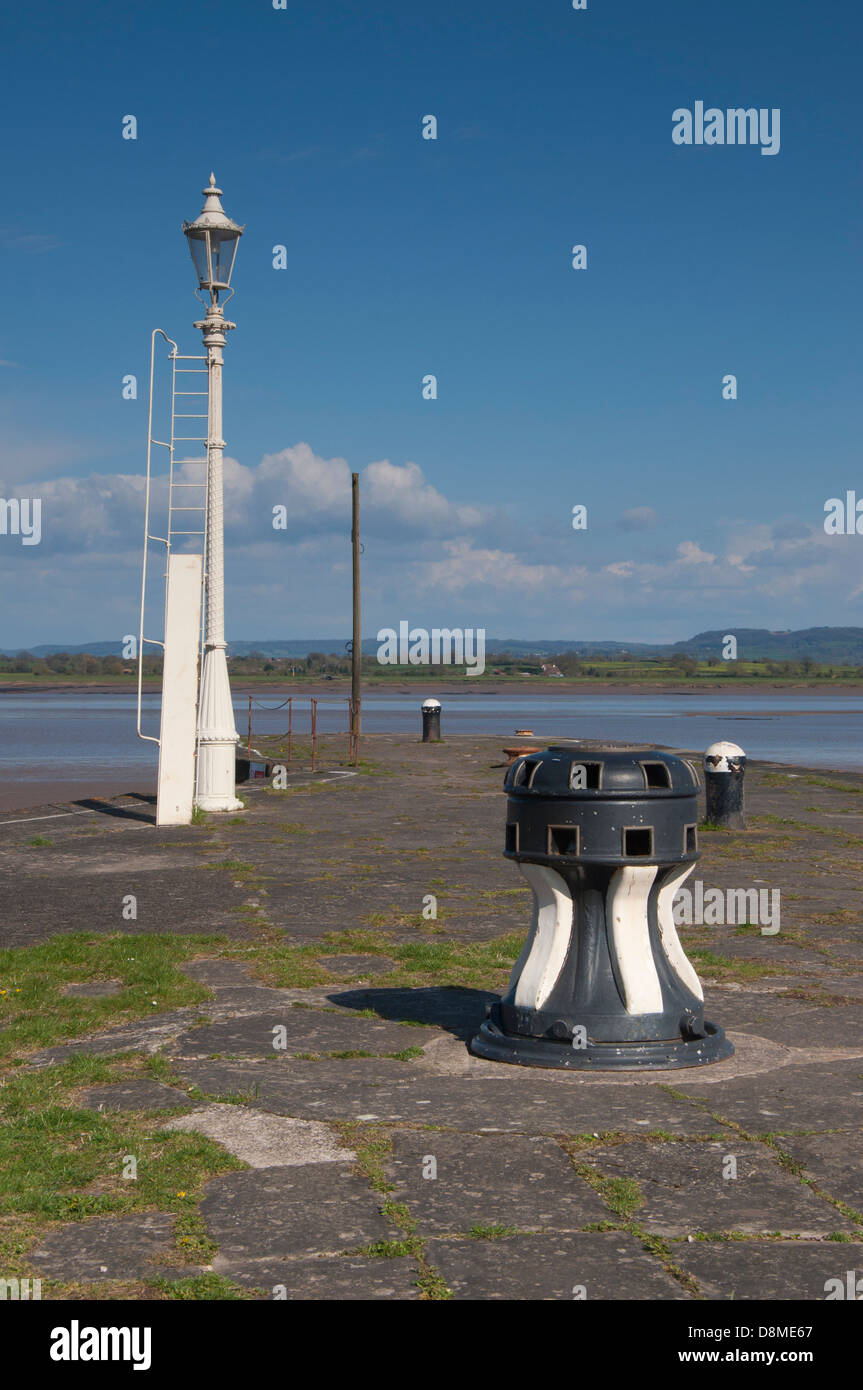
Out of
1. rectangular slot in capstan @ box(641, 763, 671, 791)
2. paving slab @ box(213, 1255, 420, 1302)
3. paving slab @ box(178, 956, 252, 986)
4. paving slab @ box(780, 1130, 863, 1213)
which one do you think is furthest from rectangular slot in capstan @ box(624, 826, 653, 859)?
paving slab @ box(178, 956, 252, 986)

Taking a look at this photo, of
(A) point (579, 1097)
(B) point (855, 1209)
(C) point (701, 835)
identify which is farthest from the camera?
(C) point (701, 835)

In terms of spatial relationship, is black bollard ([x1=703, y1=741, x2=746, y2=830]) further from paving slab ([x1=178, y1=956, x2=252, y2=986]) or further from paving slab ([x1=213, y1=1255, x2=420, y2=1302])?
paving slab ([x1=213, y1=1255, x2=420, y2=1302])

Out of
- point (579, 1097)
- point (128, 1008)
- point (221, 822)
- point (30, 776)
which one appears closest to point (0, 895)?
point (128, 1008)

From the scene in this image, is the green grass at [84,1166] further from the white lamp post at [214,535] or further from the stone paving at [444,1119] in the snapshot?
the white lamp post at [214,535]

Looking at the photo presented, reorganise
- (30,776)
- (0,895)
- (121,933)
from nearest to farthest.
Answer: (121,933)
(0,895)
(30,776)

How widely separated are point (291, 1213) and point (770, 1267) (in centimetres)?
142

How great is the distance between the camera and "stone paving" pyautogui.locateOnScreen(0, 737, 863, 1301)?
386 centimetres

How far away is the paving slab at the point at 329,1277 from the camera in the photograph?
3646 mm

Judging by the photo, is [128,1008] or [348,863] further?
[348,863]

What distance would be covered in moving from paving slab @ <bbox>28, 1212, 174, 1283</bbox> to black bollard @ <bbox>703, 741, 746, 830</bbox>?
39.4 feet

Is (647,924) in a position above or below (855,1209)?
above
